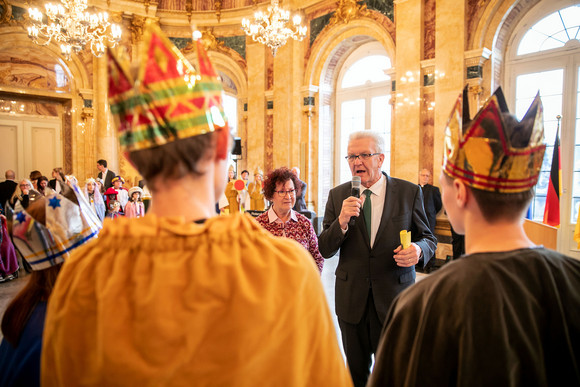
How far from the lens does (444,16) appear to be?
659 centimetres

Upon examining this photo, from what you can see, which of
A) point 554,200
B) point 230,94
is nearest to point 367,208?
point 554,200

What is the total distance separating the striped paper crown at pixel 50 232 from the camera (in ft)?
4.20

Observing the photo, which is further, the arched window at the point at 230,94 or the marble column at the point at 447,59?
the arched window at the point at 230,94

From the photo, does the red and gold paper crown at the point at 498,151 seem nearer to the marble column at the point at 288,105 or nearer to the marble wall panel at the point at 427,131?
the marble wall panel at the point at 427,131

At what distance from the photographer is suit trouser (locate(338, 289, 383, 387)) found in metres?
2.27

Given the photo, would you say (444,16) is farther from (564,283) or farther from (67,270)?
(67,270)

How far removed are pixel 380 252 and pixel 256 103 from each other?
8735 mm

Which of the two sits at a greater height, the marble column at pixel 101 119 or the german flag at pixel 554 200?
the marble column at pixel 101 119

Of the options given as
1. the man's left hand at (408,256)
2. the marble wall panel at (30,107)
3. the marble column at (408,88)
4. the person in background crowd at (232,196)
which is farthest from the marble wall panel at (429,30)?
the marble wall panel at (30,107)

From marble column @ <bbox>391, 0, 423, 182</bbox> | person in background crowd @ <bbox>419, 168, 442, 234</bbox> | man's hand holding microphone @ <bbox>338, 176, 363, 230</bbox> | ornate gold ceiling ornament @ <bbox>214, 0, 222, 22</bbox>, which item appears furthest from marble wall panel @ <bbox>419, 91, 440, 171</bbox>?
ornate gold ceiling ornament @ <bbox>214, 0, 222, 22</bbox>

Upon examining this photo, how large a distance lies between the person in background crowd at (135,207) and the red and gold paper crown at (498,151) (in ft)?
18.0

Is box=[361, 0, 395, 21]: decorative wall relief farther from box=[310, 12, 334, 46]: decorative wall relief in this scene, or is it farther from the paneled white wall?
the paneled white wall

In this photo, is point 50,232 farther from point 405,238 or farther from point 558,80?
point 558,80

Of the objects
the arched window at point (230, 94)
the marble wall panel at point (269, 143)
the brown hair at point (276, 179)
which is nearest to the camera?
the brown hair at point (276, 179)
